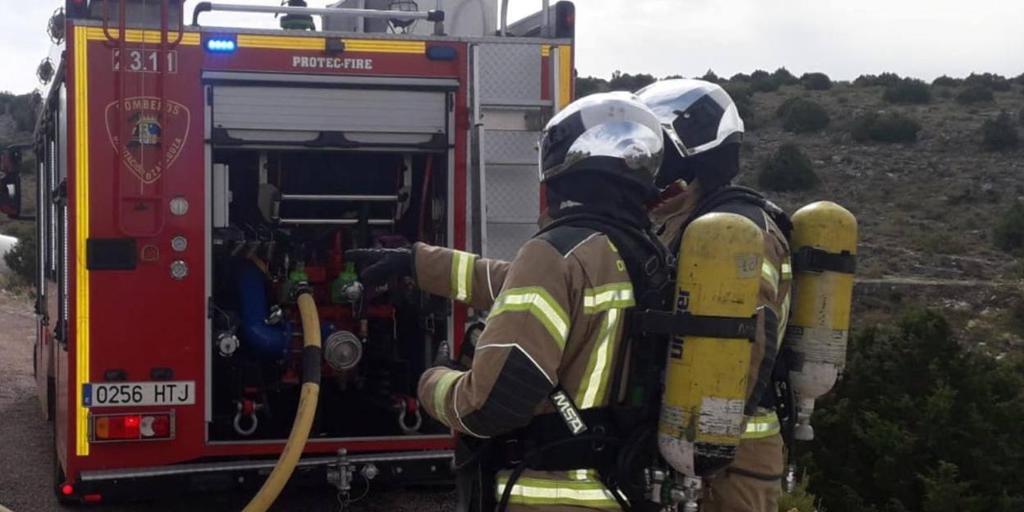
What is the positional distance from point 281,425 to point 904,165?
26384mm

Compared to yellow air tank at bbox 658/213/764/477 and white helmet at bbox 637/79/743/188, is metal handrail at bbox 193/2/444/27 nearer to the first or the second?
white helmet at bbox 637/79/743/188

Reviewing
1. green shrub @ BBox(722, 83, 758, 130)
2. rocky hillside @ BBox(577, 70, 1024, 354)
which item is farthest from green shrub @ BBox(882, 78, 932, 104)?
green shrub @ BBox(722, 83, 758, 130)

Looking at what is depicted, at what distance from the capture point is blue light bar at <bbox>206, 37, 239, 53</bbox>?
5547 millimetres

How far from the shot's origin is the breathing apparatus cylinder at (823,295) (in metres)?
4.14

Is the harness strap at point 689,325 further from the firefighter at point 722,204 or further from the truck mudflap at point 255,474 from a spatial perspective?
the truck mudflap at point 255,474

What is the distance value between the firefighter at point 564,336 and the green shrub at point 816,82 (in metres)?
39.3

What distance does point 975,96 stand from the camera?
3650cm

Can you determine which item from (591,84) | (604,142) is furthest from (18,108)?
(604,142)

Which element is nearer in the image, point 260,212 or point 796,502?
point 260,212

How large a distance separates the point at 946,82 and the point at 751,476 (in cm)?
3987

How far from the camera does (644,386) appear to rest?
320 centimetres

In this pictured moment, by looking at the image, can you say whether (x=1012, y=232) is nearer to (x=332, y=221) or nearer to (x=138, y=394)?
(x=332, y=221)

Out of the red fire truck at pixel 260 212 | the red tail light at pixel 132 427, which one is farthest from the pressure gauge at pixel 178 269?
the red tail light at pixel 132 427

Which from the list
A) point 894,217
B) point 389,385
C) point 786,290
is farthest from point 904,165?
point 786,290
